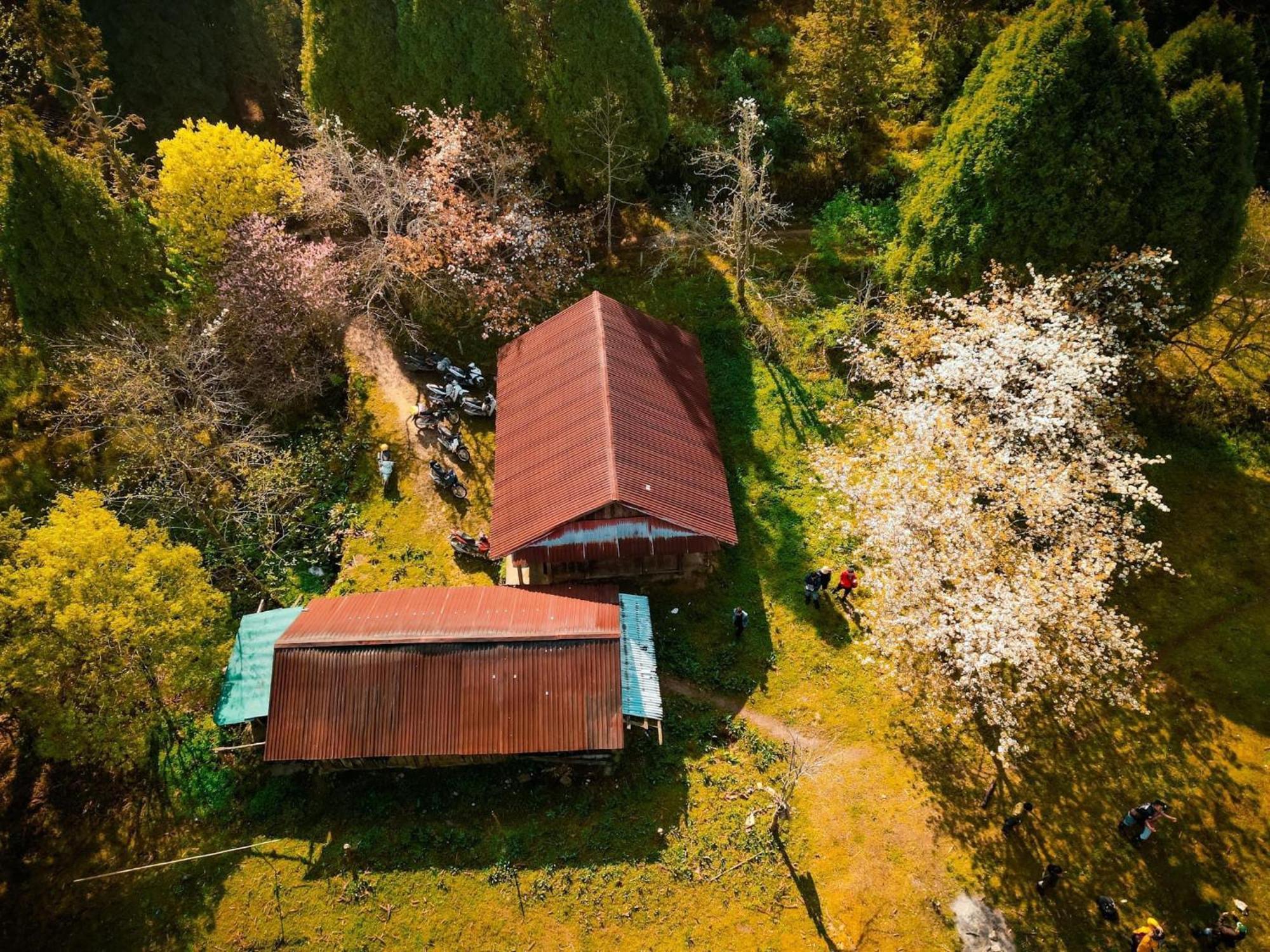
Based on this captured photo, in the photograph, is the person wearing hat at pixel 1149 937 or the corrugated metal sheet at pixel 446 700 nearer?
the person wearing hat at pixel 1149 937

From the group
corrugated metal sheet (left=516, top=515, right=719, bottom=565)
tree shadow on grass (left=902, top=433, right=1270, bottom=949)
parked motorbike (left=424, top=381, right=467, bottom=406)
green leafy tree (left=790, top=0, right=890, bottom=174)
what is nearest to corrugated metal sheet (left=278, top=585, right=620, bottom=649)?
corrugated metal sheet (left=516, top=515, right=719, bottom=565)

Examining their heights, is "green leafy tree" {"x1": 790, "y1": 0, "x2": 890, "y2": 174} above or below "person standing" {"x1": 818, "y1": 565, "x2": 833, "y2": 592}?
above

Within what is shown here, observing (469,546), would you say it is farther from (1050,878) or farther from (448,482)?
(1050,878)

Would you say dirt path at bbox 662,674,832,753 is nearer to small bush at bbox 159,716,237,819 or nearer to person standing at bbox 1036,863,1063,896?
person standing at bbox 1036,863,1063,896

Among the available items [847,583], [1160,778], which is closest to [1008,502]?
[847,583]

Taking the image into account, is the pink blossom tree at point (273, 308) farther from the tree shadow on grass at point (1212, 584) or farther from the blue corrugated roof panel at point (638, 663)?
the tree shadow on grass at point (1212, 584)

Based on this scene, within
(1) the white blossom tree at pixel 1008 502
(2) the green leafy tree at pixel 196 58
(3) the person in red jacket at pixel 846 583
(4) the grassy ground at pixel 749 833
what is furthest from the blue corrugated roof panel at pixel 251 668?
(2) the green leafy tree at pixel 196 58
